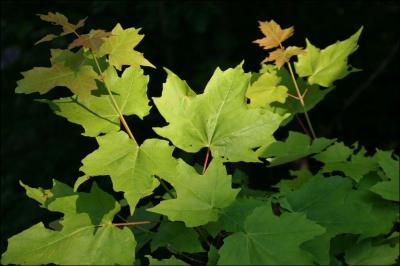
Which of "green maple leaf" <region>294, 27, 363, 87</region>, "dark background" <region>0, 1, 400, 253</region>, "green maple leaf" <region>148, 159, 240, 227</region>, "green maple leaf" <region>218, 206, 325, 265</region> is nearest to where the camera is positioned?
"green maple leaf" <region>218, 206, 325, 265</region>

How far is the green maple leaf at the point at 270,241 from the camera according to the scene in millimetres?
947

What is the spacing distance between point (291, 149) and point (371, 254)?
0.38 meters

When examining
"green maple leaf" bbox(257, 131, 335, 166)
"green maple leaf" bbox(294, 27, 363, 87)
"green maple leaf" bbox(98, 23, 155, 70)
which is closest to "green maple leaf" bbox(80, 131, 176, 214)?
"green maple leaf" bbox(98, 23, 155, 70)

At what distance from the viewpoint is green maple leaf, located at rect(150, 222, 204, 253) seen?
3.58ft

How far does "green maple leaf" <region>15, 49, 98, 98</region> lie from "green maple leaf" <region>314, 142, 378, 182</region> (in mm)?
627

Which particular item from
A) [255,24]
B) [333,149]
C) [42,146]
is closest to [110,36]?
[333,149]

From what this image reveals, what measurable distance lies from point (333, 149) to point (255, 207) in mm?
366

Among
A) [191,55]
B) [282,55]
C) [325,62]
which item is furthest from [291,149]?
[191,55]

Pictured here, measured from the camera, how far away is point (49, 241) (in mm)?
1082

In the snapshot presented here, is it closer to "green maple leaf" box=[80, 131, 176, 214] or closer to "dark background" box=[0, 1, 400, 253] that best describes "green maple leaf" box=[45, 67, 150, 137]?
"green maple leaf" box=[80, 131, 176, 214]

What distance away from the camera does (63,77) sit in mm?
1126

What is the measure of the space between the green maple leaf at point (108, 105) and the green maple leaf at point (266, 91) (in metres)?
0.31

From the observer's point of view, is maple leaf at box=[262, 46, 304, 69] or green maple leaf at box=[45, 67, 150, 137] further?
maple leaf at box=[262, 46, 304, 69]

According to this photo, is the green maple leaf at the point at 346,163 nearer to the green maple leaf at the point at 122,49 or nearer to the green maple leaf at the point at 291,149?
the green maple leaf at the point at 291,149
